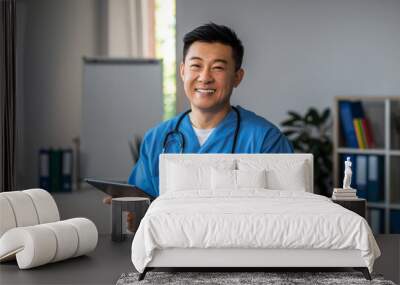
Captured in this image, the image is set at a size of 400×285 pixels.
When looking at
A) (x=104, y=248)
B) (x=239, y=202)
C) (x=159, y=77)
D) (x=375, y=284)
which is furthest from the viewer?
(x=159, y=77)

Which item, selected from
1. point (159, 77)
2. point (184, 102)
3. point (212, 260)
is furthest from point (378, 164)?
point (212, 260)

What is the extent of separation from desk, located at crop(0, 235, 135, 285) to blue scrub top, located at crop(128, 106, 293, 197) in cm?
91

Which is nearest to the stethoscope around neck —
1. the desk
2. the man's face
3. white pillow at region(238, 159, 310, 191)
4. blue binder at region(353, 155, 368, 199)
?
the man's face

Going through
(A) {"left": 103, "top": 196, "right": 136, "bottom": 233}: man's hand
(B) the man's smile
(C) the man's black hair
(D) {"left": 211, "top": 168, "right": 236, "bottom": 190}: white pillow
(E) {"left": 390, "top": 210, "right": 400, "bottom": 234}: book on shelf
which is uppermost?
(C) the man's black hair

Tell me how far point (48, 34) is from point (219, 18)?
1.91 meters

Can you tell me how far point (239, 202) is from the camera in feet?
14.4

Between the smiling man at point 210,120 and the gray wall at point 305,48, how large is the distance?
109 cm

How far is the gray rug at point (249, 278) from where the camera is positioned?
4066 millimetres

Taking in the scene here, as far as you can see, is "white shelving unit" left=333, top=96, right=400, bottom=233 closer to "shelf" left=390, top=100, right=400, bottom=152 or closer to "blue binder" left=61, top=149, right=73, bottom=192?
"shelf" left=390, top=100, right=400, bottom=152

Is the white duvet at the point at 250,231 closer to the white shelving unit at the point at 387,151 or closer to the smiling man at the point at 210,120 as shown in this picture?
the smiling man at the point at 210,120

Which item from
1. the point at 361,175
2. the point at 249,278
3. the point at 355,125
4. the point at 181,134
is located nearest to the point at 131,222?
the point at 181,134

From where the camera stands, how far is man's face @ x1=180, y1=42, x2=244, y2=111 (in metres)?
5.83

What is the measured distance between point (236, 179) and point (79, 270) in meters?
1.34

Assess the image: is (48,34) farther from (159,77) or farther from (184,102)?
(184,102)
